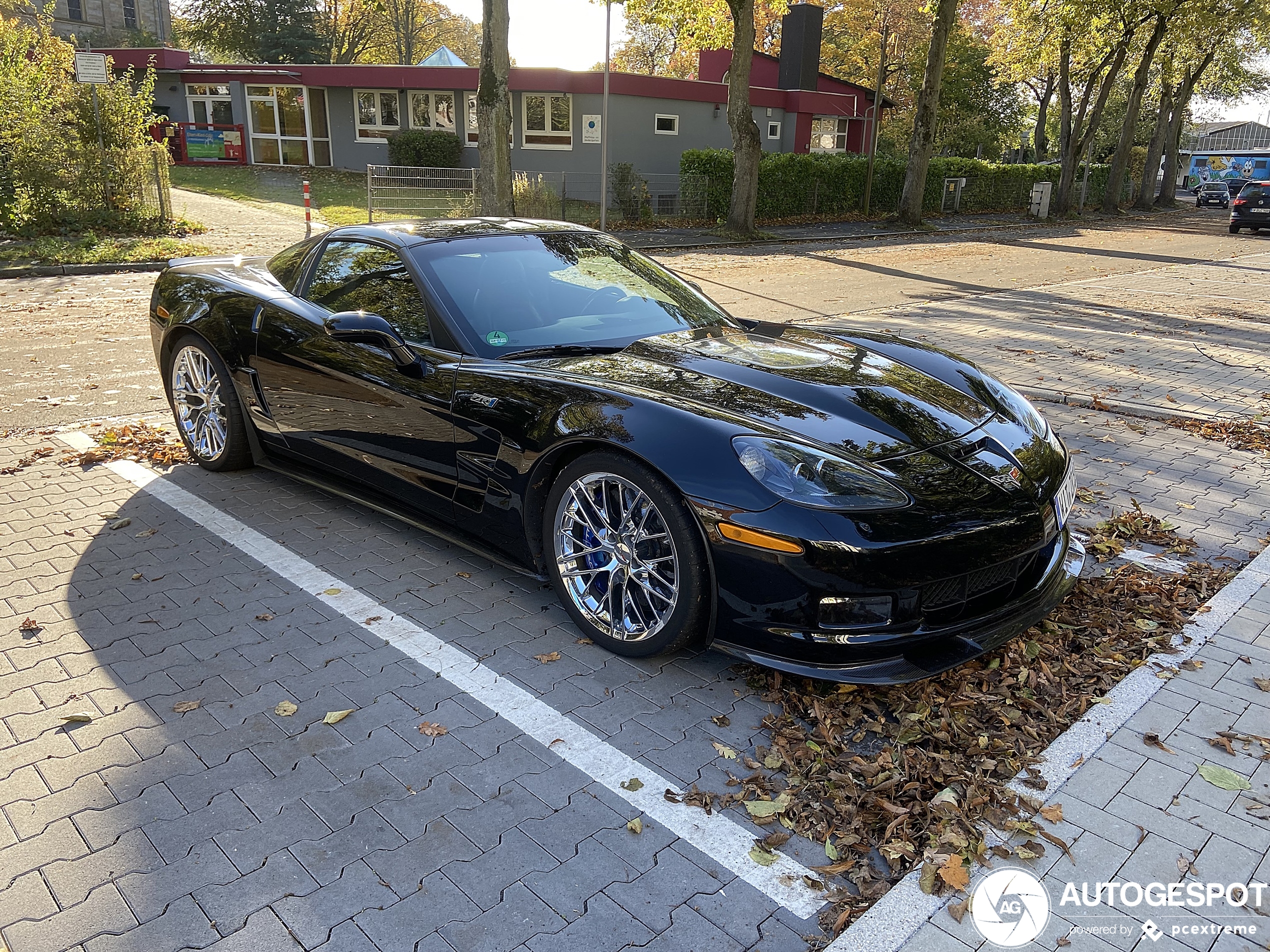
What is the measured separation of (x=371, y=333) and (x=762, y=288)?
11005mm

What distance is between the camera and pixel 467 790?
9.04 ft

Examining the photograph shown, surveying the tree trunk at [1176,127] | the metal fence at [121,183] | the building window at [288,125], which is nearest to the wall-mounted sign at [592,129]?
the building window at [288,125]

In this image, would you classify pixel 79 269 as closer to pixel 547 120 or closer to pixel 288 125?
pixel 547 120

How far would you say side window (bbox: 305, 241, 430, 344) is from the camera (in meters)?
4.13

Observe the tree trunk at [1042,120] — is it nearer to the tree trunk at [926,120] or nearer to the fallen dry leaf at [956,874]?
the tree trunk at [926,120]

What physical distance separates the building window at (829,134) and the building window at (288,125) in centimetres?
1891

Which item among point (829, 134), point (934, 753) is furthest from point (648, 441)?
point (829, 134)

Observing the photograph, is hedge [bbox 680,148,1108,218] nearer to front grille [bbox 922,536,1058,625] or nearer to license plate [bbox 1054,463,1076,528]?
license plate [bbox 1054,463,1076,528]

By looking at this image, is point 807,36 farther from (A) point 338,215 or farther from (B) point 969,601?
(B) point 969,601

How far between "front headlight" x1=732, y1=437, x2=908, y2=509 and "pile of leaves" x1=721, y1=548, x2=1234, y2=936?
70 cm

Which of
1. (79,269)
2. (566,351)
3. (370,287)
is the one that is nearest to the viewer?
(566,351)

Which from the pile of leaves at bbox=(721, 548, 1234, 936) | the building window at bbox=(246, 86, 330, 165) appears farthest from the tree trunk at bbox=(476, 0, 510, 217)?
the building window at bbox=(246, 86, 330, 165)

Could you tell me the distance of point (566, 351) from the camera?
3939mm

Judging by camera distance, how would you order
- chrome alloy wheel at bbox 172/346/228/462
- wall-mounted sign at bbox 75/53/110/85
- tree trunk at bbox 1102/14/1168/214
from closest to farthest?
chrome alloy wheel at bbox 172/346/228/462, wall-mounted sign at bbox 75/53/110/85, tree trunk at bbox 1102/14/1168/214
